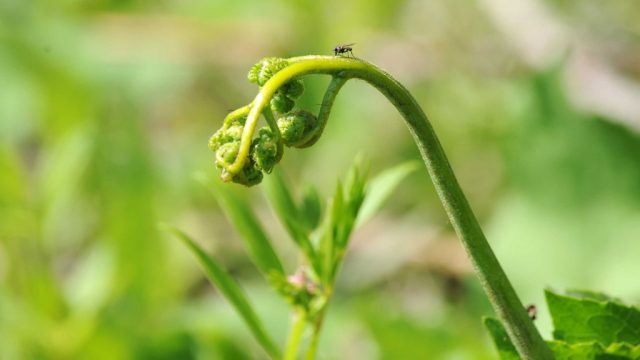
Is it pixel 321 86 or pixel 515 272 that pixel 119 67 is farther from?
pixel 515 272

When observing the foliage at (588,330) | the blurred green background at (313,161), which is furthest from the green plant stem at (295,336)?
the blurred green background at (313,161)

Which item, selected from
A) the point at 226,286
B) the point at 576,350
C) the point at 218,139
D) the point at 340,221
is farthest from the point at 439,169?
the point at 226,286

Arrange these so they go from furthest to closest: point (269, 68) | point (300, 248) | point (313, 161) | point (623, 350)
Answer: point (313, 161) < point (300, 248) < point (623, 350) < point (269, 68)

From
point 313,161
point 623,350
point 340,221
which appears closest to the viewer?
point 623,350

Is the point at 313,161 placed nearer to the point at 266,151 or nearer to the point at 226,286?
the point at 226,286

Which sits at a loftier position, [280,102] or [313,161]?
[313,161]

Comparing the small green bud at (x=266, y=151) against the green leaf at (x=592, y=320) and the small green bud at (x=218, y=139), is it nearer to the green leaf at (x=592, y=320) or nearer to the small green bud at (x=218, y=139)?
the small green bud at (x=218, y=139)

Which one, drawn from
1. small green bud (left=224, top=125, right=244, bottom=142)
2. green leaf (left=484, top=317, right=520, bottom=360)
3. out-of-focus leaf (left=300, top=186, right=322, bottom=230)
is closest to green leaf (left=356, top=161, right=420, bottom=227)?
out-of-focus leaf (left=300, top=186, right=322, bottom=230)
